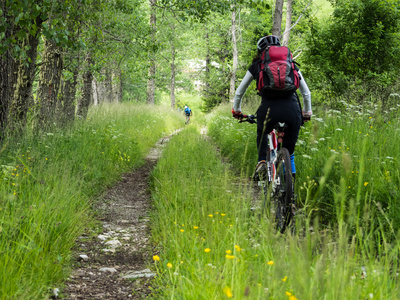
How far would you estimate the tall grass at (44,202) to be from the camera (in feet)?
9.25

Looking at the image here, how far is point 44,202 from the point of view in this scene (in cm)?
398

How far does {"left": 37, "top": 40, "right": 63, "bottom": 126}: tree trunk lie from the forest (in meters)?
0.03

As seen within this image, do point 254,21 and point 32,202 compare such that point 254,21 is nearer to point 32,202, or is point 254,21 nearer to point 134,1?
point 134,1

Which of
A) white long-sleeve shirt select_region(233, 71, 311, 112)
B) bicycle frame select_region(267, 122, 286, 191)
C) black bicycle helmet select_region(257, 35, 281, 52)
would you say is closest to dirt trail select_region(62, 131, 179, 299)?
bicycle frame select_region(267, 122, 286, 191)

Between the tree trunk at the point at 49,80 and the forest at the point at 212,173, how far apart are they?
0.03 metres

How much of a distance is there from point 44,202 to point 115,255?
96 centimetres

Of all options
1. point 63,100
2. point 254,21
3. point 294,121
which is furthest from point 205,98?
point 294,121

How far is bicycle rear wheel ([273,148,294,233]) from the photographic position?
160 inches

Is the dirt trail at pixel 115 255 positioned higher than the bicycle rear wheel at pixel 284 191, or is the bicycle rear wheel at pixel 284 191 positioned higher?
the bicycle rear wheel at pixel 284 191

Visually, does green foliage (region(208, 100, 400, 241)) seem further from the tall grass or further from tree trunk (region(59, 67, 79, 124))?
tree trunk (region(59, 67, 79, 124))

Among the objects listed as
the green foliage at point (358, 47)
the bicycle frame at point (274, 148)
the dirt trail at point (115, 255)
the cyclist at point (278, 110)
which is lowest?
the dirt trail at point (115, 255)

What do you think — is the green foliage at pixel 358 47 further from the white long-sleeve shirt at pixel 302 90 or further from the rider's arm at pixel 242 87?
the rider's arm at pixel 242 87

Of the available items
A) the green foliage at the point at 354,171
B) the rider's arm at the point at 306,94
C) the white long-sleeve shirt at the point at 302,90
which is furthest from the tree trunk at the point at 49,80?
the rider's arm at the point at 306,94

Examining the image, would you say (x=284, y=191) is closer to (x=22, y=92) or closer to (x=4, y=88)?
(x=4, y=88)
